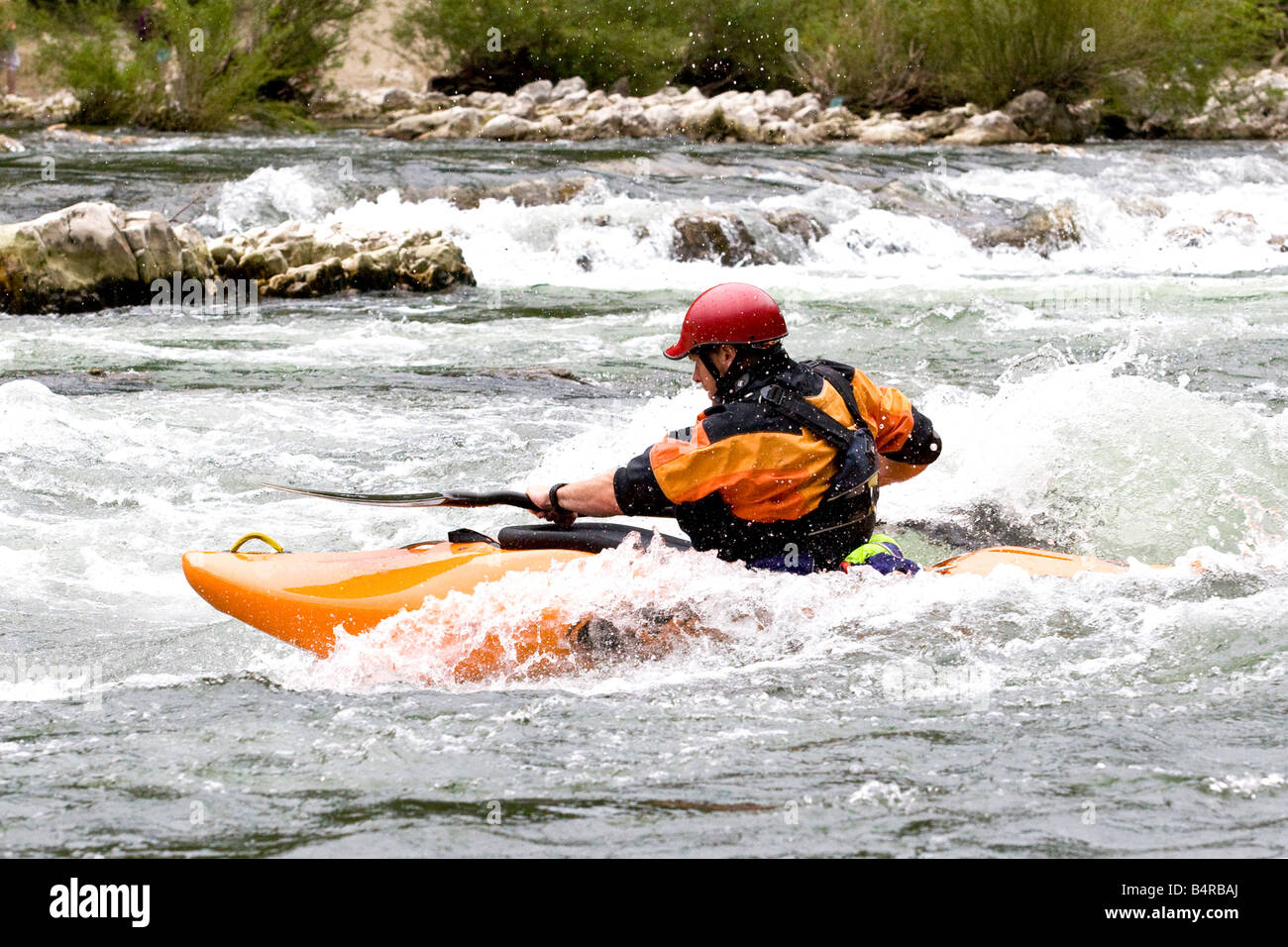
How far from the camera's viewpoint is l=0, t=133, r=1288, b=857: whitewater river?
292 centimetres

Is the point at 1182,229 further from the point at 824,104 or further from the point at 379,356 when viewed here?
the point at 824,104

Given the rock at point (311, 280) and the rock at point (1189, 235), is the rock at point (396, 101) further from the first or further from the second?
the rock at point (311, 280)

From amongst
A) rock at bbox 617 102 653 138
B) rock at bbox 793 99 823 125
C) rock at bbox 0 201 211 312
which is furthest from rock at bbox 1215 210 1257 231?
rock at bbox 793 99 823 125

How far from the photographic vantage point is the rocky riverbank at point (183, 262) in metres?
9.69

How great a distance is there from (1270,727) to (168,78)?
19.9 meters

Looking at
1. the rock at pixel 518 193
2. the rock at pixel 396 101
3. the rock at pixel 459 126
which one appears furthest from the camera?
the rock at pixel 396 101

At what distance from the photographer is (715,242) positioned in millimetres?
12805

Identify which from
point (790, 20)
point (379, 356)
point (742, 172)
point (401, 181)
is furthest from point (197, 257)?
point (790, 20)

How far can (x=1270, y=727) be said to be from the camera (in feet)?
10.6

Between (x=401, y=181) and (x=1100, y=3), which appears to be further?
(x=1100, y=3)

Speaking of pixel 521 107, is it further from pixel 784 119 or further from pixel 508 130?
pixel 784 119

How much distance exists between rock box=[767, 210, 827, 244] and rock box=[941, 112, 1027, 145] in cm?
850

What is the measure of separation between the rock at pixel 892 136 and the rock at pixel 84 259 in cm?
1326

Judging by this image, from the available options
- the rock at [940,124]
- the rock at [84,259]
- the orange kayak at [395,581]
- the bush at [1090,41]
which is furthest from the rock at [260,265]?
the bush at [1090,41]
